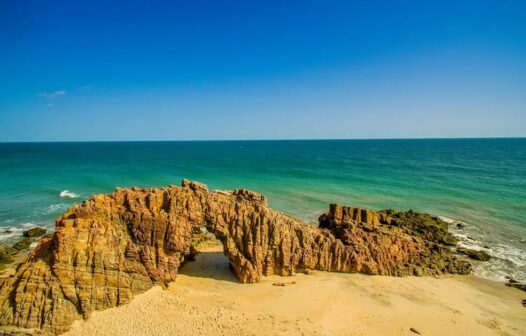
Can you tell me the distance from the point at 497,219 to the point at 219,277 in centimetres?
3075

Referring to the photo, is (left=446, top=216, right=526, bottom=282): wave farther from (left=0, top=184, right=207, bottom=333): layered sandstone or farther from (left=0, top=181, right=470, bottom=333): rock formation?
(left=0, top=184, right=207, bottom=333): layered sandstone

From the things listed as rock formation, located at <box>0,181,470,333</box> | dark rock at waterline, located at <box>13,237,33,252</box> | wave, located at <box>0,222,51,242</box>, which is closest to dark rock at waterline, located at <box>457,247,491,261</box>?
rock formation, located at <box>0,181,470,333</box>

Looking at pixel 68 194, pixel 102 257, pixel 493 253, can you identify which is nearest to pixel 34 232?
pixel 102 257

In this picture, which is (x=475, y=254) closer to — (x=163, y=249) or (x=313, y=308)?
(x=313, y=308)

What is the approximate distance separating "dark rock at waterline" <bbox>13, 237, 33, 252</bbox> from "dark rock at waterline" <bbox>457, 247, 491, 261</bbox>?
34738 mm

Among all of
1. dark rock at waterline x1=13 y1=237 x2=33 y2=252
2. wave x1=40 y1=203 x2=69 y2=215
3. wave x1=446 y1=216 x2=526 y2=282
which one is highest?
wave x1=40 y1=203 x2=69 y2=215

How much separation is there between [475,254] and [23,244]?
35.8m

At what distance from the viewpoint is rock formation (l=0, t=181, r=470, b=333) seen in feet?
47.4

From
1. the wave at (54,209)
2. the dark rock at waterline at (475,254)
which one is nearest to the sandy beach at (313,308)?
the dark rock at waterline at (475,254)

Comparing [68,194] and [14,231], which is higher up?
[68,194]

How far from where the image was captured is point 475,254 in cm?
2412

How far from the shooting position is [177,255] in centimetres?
1728

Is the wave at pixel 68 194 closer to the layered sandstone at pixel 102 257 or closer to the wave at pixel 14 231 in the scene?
the wave at pixel 14 231

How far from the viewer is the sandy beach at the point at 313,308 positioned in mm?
14312
